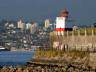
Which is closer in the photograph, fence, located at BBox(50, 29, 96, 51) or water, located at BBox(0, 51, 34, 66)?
fence, located at BBox(50, 29, 96, 51)

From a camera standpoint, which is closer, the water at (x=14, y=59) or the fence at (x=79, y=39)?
the fence at (x=79, y=39)

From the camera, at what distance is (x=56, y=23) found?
2103 inches

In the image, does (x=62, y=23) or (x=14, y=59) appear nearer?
(x=62, y=23)

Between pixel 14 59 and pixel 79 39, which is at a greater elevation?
pixel 79 39

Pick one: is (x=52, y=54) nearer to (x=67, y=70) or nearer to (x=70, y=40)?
(x=70, y=40)

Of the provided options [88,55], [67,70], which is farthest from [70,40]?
[67,70]

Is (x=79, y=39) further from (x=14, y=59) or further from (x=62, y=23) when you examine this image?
(x=14, y=59)

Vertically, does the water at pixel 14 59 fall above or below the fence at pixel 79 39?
below

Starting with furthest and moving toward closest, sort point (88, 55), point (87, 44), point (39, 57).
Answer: point (39, 57) < point (87, 44) < point (88, 55)

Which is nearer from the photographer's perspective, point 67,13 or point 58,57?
point 58,57

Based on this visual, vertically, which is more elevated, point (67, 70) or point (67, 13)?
point (67, 13)

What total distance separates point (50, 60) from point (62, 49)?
1352mm

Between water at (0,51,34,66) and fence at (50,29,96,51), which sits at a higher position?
fence at (50,29,96,51)

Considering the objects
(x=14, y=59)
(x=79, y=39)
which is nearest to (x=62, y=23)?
(x=79, y=39)
